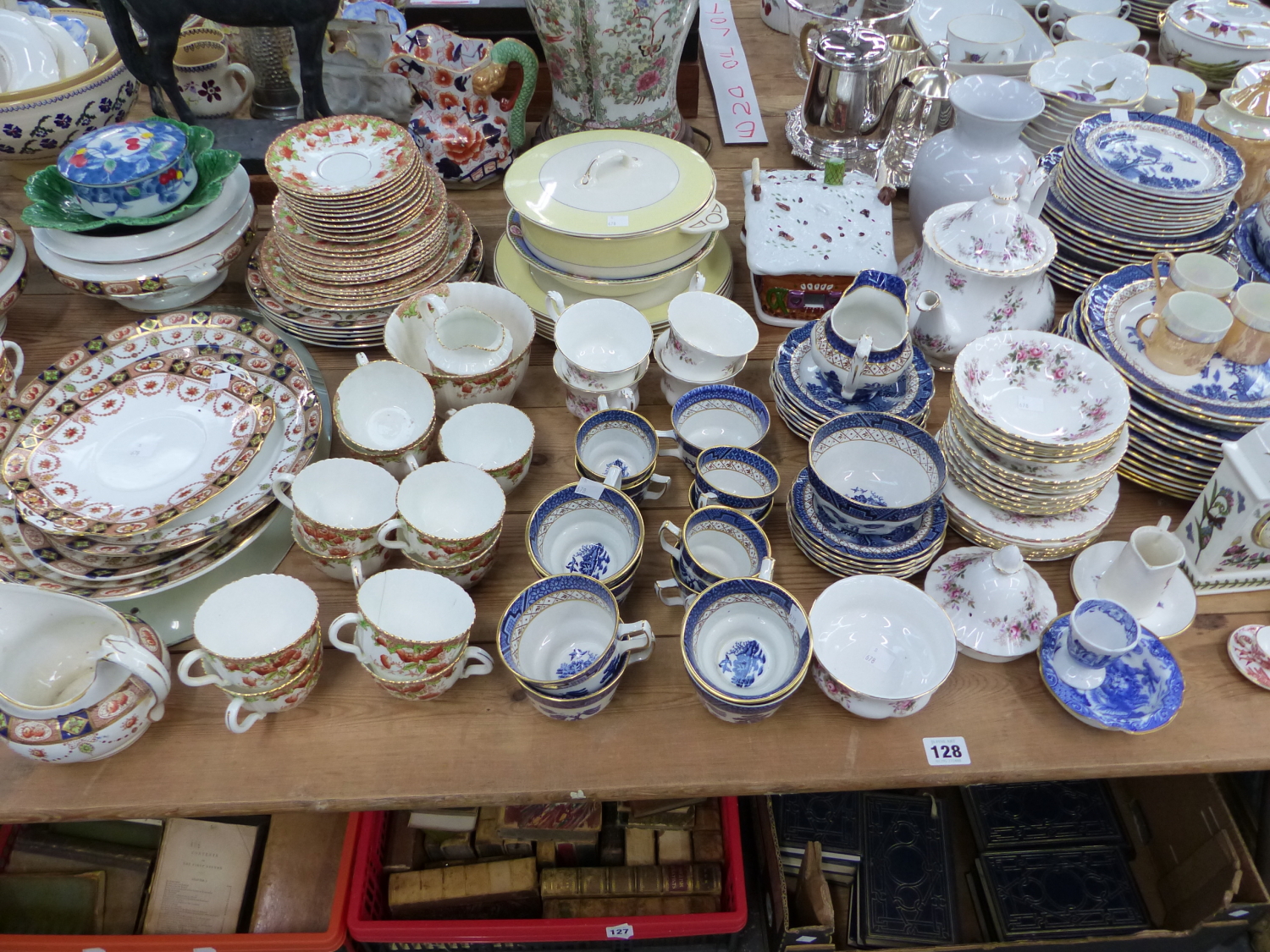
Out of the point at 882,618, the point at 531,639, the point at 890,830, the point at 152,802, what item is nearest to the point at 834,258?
the point at 882,618

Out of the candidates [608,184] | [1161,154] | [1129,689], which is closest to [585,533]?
[608,184]

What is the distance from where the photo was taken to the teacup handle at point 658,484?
1.17 m

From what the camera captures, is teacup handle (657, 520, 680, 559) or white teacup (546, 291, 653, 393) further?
white teacup (546, 291, 653, 393)

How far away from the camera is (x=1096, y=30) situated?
184 cm

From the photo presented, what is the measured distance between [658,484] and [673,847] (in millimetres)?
625

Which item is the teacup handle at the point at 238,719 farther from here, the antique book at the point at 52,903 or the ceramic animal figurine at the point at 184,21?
the ceramic animal figurine at the point at 184,21

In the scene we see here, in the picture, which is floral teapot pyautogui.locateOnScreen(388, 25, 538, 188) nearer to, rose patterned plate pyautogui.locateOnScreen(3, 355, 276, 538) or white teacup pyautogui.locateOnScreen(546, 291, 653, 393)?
white teacup pyautogui.locateOnScreen(546, 291, 653, 393)

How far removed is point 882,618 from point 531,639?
43cm

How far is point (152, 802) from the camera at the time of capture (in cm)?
94

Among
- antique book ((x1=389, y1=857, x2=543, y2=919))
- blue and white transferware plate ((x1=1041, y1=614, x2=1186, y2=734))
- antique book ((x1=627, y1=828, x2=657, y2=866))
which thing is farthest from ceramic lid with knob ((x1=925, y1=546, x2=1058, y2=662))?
antique book ((x1=389, y1=857, x2=543, y2=919))

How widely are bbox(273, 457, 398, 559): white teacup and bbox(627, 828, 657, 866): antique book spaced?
2.21ft

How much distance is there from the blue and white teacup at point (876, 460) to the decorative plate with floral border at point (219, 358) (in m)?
0.69

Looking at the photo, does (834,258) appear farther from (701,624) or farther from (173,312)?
(173,312)

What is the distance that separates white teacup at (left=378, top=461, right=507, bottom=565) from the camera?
1058 mm
